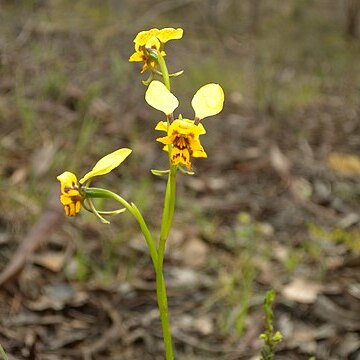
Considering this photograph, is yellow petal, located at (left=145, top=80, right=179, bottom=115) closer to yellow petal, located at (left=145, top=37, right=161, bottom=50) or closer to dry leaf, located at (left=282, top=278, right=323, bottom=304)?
yellow petal, located at (left=145, top=37, right=161, bottom=50)

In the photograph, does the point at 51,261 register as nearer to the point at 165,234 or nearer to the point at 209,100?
the point at 165,234

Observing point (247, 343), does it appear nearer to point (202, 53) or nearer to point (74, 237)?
point (74, 237)

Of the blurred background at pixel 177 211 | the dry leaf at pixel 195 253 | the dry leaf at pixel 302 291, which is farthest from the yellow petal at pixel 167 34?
the dry leaf at pixel 195 253

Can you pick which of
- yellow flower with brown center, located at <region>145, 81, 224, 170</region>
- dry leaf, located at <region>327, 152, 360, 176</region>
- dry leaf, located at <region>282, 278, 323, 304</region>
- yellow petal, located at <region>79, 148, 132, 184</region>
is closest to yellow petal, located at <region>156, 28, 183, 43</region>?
yellow flower with brown center, located at <region>145, 81, 224, 170</region>

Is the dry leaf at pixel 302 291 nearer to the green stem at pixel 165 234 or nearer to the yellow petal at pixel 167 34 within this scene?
the green stem at pixel 165 234

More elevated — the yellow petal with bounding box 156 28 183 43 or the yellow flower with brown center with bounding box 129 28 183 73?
the yellow petal with bounding box 156 28 183 43

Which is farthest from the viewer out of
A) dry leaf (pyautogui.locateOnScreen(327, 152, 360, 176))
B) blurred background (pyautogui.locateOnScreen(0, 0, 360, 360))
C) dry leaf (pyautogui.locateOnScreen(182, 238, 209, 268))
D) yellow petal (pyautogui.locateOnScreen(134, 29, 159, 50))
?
dry leaf (pyautogui.locateOnScreen(327, 152, 360, 176))
